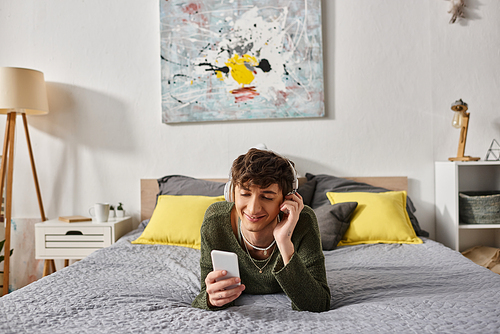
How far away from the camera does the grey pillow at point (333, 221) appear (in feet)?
6.52

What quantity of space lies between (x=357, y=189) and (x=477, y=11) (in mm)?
1561

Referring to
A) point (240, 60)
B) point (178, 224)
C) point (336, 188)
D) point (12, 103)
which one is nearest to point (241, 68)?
point (240, 60)

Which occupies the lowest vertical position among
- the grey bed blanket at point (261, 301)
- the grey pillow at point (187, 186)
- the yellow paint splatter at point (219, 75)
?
the grey bed blanket at point (261, 301)

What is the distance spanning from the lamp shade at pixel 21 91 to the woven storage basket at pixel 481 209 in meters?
2.95

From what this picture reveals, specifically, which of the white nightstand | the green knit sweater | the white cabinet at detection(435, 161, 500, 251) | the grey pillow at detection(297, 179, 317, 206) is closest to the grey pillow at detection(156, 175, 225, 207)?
the white nightstand

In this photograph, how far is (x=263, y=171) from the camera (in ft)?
3.30

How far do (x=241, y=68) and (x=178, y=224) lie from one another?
1.24 metres

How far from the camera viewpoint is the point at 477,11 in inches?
102

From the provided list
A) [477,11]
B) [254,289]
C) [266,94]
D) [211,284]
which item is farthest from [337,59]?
[211,284]

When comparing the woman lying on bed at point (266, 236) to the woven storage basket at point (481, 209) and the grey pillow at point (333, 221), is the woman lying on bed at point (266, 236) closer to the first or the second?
the grey pillow at point (333, 221)

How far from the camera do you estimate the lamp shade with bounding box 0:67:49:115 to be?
2.42 meters

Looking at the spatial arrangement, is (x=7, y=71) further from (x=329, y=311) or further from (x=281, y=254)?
(x=329, y=311)

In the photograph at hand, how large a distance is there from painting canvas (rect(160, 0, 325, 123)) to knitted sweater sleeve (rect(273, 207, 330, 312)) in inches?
63.0

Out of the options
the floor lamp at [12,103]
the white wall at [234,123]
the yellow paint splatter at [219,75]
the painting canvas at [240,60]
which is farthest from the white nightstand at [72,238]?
the yellow paint splatter at [219,75]
